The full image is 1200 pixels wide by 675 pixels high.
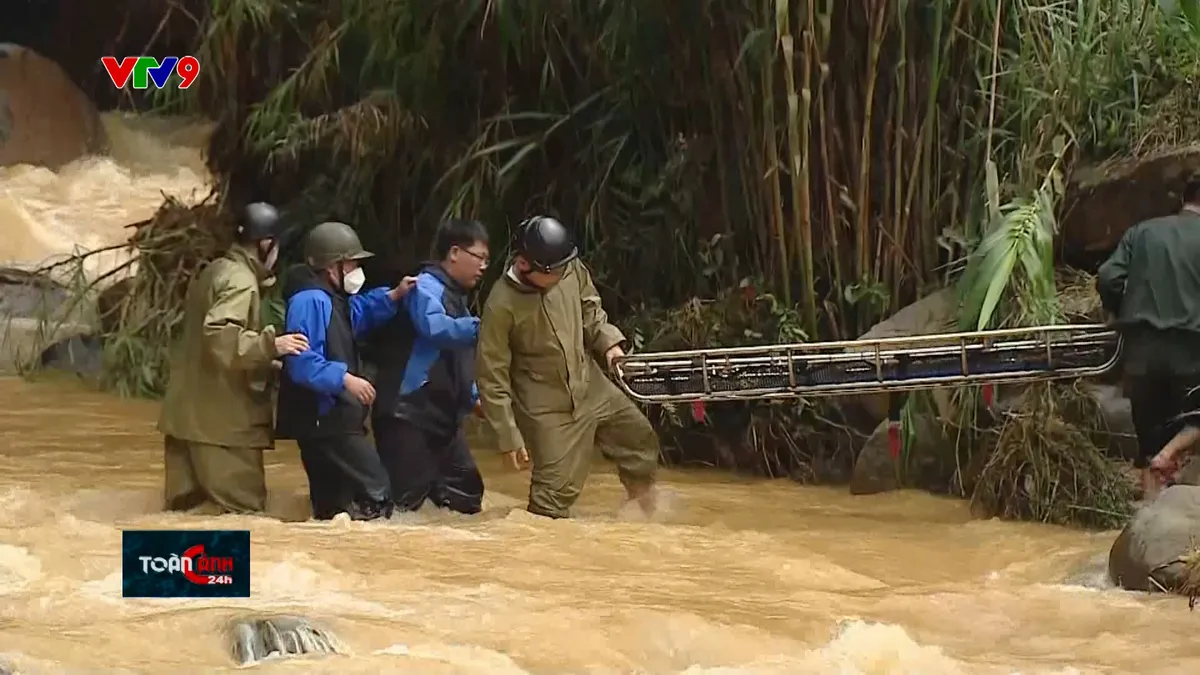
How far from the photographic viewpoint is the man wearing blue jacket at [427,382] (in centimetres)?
469

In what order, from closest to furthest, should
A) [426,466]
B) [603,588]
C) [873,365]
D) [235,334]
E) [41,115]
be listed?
[603,588]
[235,334]
[873,365]
[426,466]
[41,115]

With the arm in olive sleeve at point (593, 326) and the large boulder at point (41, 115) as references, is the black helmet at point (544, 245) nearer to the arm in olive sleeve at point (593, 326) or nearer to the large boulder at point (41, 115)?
Result: the arm in olive sleeve at point (593, 326)

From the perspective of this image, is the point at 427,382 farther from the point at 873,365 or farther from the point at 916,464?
the point at 916,464

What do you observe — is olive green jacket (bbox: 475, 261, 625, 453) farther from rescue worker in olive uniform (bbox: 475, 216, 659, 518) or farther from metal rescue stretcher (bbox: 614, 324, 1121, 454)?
metal rescue stretcher (bbox: 614, 324, 1121, 454)

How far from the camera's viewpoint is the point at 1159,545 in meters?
3.76

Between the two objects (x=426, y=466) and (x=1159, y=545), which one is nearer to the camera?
(x=1159, y=545)

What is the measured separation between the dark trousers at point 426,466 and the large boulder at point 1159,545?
6.08ft

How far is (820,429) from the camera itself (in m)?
5.66

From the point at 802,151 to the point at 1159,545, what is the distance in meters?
2.15

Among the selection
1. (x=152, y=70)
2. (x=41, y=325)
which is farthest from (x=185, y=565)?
(x=41, y=325)

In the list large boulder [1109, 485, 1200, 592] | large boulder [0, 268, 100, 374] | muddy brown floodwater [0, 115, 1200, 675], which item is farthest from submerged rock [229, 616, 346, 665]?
large boulder [0, 268, 100, 374]

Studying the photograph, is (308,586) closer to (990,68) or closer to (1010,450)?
(1010,450)

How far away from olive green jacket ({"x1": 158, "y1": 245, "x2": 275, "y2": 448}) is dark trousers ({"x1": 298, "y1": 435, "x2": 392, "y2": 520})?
18 cm


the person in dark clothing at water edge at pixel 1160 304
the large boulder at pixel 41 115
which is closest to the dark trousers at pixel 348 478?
the person in dark clothing at water edge at pixel 1160 304
